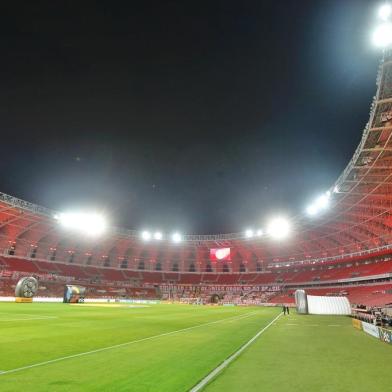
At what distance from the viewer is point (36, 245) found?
82250 mm

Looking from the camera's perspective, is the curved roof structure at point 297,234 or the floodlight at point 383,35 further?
the curved roof structure at point 297,234

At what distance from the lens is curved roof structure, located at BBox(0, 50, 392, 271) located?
3644cm

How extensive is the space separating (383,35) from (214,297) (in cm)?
6971

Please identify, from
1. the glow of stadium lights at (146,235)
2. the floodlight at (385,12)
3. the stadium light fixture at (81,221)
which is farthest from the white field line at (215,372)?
the glow of stadium lights at (146,235)

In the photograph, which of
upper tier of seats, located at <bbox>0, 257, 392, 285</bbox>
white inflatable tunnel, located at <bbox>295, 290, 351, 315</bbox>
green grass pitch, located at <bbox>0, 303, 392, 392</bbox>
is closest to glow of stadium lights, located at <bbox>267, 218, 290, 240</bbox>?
upper tier of seats, located at <bbox>0, 257, 392, 285</bbox>

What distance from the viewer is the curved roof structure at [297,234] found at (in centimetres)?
3644

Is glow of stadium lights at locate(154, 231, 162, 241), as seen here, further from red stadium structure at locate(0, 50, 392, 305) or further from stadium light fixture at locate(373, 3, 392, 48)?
stadium light fixture at locate(373, 3, 392, 48)

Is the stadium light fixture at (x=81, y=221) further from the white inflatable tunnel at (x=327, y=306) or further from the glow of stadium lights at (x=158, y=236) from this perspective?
the white inflatable tunnel at (x=327, y=306)

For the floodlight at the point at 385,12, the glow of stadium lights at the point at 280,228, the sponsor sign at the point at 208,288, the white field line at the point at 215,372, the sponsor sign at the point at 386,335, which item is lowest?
the white field line at the point at 215,372

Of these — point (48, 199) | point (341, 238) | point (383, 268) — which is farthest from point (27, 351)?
point (48, 199)

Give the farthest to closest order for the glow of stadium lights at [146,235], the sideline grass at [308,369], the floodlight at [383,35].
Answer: the glow of stadium lights at [146,235] < the floodlight at [383,35] < the sideline grass at [308,369]

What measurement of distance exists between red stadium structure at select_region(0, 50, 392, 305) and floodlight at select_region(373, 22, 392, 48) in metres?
2.36

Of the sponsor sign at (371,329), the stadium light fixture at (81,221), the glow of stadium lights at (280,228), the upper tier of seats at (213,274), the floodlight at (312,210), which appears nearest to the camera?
the sponsor sign at (371,329)

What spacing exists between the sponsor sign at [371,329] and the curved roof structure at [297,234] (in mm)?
20711
